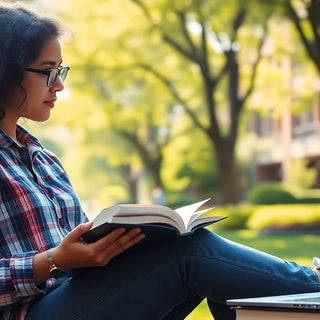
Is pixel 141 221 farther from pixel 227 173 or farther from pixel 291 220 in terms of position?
pixel 227 173

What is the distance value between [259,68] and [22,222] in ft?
66.8

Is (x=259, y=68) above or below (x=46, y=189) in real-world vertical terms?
above

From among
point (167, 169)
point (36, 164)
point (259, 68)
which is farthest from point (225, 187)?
point (36, 164)

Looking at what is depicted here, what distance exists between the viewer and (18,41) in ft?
7.72

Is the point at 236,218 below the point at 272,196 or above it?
below

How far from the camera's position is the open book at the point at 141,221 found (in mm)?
2002

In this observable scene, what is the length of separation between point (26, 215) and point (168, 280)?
46 centimetres

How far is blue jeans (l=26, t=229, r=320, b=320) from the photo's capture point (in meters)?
2.11

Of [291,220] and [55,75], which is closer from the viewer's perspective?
[55,75]

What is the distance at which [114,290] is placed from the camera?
2.11m

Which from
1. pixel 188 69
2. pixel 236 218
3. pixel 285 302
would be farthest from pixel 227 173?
pixel 285 302

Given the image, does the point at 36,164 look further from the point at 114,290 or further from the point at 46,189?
the point at 114,290

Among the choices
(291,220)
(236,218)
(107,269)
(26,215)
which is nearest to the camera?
(107,269)

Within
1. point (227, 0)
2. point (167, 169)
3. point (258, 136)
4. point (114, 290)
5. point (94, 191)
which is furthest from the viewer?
point (94, 191)
